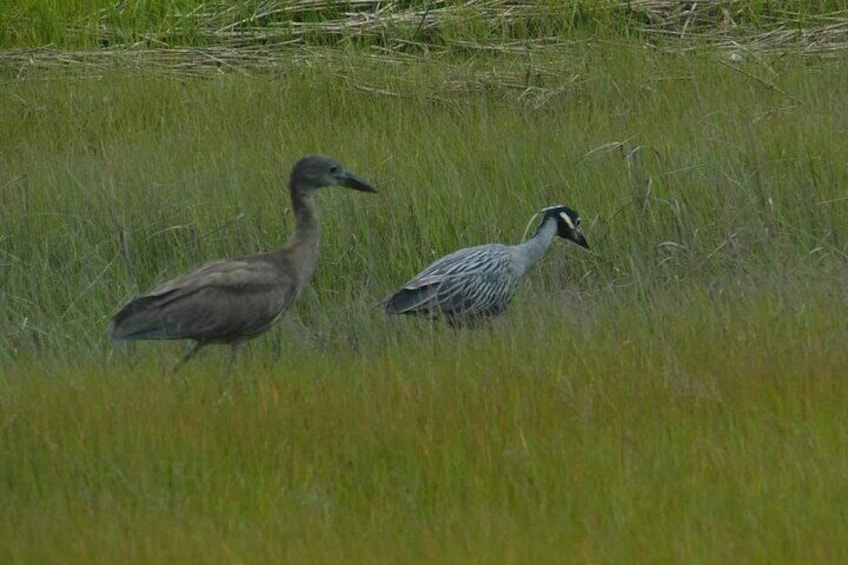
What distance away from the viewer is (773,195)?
8820 mm

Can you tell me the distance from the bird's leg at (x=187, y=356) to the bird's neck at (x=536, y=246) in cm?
162

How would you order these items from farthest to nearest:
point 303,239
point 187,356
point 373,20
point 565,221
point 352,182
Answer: point 373,20
point 565,221
point 352,182
point 303,239
point 187,356

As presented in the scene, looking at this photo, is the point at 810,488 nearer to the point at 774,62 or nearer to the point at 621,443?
the point at 621,443

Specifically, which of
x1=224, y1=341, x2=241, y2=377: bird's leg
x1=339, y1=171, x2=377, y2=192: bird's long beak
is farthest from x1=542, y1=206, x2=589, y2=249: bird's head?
x1=224, y1=341, x2=241, y2=377: bird's leg

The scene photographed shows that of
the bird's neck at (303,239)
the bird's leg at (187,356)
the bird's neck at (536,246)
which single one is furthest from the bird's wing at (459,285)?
the bird's leg at (187,356)

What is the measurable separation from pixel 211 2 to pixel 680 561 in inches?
353

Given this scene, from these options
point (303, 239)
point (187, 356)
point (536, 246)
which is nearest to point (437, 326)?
point (303, 239)

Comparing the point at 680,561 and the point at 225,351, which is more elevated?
the point at 680,561

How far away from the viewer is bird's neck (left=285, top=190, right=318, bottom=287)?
305 inches

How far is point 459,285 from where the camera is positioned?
813 centimetres

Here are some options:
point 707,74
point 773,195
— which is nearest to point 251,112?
point 707,74

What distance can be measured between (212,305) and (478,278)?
1.39 metres

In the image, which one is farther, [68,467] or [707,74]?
[707,74]

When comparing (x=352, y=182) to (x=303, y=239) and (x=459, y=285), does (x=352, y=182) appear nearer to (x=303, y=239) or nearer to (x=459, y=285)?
(x=303, y=239)
